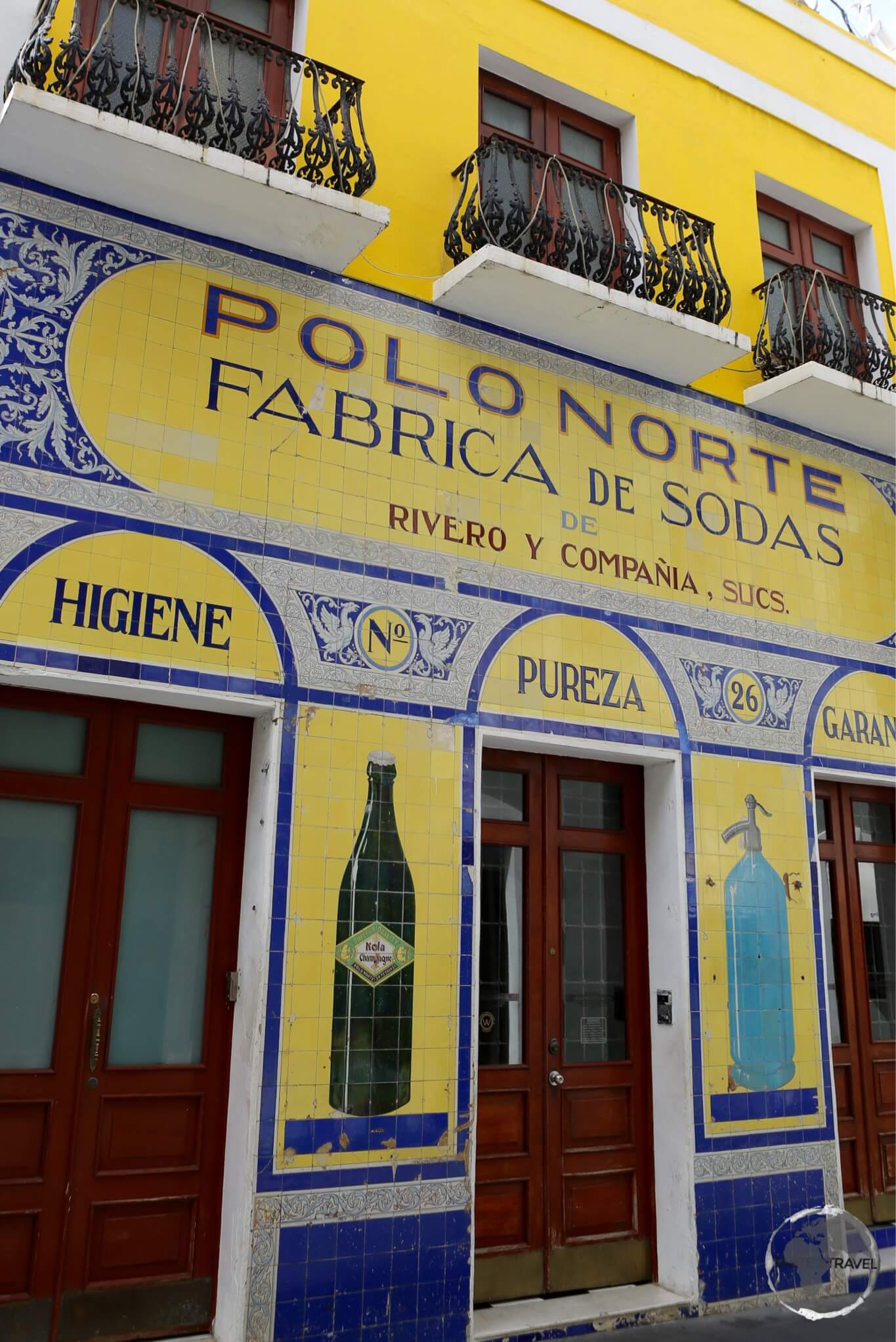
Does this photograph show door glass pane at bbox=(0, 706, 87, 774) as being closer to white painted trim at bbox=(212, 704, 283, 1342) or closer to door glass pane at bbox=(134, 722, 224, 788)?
door glass pane at bbox=(134, 722, 224, 788)

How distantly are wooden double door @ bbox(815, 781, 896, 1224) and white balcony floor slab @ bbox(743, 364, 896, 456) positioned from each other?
260cm

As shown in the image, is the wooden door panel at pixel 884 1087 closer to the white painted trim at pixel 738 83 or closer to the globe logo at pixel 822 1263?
the globe logo at pixel 822 1263

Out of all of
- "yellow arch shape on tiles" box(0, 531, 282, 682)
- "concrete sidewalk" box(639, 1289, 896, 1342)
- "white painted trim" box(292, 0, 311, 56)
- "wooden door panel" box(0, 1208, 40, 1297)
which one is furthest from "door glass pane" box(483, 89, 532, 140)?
"concrete sidewalk" box(639, 1289, 896, 1342)

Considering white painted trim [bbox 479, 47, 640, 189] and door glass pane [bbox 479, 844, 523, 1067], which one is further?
white painted trim [bbox 479, 47, 640, 189]

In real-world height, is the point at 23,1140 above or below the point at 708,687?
below

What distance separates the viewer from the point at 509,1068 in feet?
19.0

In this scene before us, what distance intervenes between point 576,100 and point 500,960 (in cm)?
576

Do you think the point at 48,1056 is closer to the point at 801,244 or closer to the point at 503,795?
the point at 503,795

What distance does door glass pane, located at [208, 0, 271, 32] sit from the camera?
6203 millimetres

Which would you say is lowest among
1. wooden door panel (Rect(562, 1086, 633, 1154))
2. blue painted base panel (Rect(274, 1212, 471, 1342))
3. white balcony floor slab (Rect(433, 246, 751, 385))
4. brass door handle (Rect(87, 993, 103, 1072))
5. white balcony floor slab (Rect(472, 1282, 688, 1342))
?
white balcony floor slab (Rect(472, 1282, 688, 1342))

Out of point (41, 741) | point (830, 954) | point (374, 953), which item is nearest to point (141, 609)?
point (41, 741)

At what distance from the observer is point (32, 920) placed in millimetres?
4832

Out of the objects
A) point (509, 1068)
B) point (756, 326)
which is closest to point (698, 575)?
point (756, 326)

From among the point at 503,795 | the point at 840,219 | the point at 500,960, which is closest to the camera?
the point at 500,960
